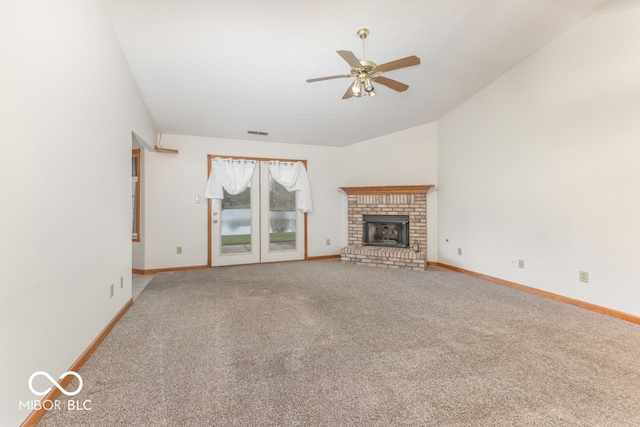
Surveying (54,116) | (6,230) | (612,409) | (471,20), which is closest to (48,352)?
(6,230)

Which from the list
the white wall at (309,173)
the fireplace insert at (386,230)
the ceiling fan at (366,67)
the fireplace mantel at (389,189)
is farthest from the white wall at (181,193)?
the ceiling fan at (366,67)

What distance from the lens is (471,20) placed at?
9.34 ft

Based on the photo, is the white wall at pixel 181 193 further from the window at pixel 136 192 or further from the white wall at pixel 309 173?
the window at pixel 136 192

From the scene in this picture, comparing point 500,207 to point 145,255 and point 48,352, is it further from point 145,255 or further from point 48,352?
point 145,255

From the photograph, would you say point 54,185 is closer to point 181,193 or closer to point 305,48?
point 305,48

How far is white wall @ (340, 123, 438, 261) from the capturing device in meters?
5.34

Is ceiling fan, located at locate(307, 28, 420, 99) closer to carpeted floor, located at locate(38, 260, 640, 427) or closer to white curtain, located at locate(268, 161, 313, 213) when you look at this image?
carpeted floor, located at locate(38, 260, 640, 427)

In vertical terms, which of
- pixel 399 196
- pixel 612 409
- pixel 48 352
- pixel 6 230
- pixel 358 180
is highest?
pixel 358 180

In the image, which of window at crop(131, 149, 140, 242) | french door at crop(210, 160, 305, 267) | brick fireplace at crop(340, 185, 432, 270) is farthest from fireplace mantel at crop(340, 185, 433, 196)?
window at crop(131, 149, 140, 242)

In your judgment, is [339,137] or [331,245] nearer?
[339,137]

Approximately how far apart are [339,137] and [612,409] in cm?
505

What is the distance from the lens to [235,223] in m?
5.46

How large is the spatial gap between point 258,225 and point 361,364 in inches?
158

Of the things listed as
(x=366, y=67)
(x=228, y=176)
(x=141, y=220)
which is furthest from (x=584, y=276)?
(x=141, y=220)
